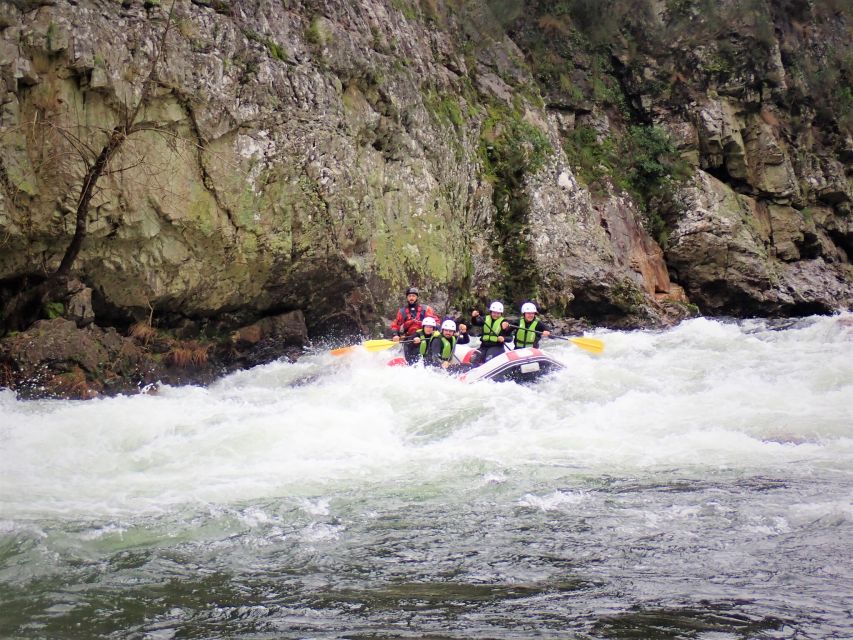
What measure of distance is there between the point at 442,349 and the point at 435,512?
255 inches

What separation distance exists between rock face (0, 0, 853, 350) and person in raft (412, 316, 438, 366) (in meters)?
1.49

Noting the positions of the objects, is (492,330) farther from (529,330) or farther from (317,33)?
(317,33)

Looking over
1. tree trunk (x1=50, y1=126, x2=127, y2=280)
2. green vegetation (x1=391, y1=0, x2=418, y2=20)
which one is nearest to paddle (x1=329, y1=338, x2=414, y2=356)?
tree trunk (x1=50, y1=126, x2=127, y2=280)

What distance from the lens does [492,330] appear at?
39.8ft

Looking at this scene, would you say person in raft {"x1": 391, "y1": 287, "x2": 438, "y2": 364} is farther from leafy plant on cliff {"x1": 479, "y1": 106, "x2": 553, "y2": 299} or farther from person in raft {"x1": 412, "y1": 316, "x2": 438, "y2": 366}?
leafy plant on cliff {"x1": 479, "y1": 106, "x2": 553, "y2": 299}

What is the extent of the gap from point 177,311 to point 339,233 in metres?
2.73

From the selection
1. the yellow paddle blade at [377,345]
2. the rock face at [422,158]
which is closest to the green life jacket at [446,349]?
the yellow paddle blade at [377,345]

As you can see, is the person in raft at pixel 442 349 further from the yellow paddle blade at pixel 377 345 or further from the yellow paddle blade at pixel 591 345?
the yellow paddle blade at pixel 591 345

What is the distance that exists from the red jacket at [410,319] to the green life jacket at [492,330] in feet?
2.81

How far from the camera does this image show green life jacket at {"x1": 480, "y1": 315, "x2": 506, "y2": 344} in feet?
39.7

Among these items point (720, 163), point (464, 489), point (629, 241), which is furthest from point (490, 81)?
point (464, 489)

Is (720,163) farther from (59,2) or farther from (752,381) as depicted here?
(59,2)

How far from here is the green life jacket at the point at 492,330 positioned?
12094 mm

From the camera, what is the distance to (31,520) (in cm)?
501
